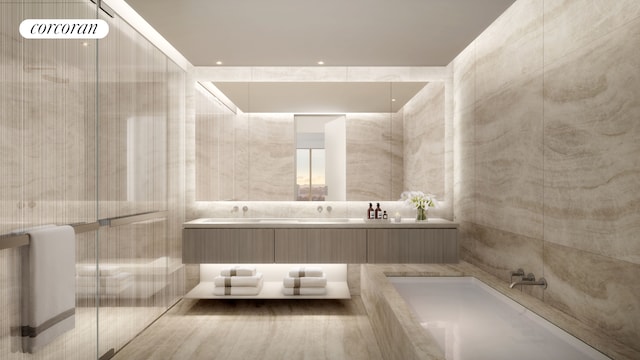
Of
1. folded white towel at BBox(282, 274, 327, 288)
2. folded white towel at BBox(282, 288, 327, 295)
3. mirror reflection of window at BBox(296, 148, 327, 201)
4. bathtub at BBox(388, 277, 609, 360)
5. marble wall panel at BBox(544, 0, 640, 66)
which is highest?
marble wall panel at BBox(544, 0, 640, 66)

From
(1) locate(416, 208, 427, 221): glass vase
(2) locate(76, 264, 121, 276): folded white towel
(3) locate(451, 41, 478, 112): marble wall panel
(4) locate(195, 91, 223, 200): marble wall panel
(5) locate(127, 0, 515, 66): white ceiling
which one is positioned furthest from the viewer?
(4) locate(195, 91, 223, 200): marble wall panel

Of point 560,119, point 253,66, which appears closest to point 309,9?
point 253,66

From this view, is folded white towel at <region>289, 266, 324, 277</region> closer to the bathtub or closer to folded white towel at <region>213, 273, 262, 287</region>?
folded white towel at <region>213, 273, 262, 287</region>

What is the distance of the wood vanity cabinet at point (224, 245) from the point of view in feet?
12.4

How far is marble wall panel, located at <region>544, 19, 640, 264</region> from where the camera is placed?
1865 mm

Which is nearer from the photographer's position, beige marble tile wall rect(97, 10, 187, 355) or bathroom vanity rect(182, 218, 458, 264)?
beige marble tile wall rect(97, 10, 187, 355)

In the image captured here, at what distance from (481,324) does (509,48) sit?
6.58 ft

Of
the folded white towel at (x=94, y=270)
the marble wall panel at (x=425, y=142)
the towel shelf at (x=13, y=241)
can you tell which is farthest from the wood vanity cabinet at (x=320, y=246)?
the towel shelf at (x=13, y=241)

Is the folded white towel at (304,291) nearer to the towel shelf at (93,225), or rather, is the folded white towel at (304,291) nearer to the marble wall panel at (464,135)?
the towel shelf at (93,225)

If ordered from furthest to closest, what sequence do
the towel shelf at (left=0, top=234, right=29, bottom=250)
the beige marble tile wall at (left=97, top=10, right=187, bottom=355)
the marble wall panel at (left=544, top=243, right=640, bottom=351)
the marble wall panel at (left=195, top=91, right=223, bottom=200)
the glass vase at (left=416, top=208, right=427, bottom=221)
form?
1. the marble wall panel at (left=195, top=91, right=223, bottom=200)
2. the glass vase at (left=416, top=208, right=427, bottom=221)
3. the beige marble tile wall at (left=97, top=10, right=187, bottom=355)
4. the marble wall panel at (left=544, top=243, right=640, bottom=351)
5. the towel shelf at (left=0, top=234, right=29, bottom=250)

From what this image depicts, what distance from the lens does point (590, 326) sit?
217 cm

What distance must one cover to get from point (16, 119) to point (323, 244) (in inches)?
101

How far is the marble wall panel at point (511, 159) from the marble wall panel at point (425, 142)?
0.59m

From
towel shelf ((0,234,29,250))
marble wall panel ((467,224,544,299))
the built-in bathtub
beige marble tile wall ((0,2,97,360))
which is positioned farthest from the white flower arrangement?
towel shelf ((0,234,29,250))
